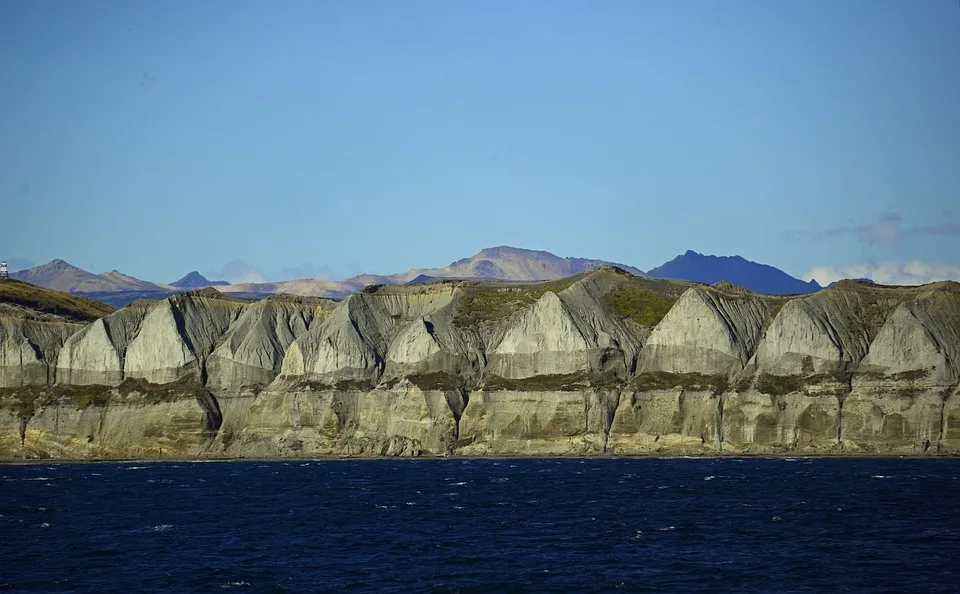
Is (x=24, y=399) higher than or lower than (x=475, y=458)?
higher

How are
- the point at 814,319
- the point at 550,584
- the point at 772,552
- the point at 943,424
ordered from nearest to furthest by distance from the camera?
the point at 550,584 < the point at 772,552 < the point at 943,424 < the point at 814,319

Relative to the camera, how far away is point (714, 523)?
7738cm

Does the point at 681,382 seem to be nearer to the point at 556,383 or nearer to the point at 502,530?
the point at 556,383

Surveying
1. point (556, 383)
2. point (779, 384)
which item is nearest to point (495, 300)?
point (556, 383)

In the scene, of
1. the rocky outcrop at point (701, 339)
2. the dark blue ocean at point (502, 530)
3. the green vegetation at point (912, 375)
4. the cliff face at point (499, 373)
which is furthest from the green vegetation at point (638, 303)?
the dark blue ocean at point (502, 530)

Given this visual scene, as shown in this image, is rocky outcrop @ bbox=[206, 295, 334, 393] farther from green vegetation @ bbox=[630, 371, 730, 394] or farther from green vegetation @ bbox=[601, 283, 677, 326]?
green vegetation @ bbox=[630, 371, 730, 394]

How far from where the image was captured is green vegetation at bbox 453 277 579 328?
152250mm

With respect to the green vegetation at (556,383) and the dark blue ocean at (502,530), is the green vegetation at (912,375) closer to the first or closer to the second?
the dark blue ocean at (502,530)

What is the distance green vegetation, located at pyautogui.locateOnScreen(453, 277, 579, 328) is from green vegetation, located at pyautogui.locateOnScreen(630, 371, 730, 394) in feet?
69.6

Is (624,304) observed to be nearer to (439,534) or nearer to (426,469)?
(426,469)

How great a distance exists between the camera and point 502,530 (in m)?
76.6

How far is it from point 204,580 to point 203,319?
10298cm

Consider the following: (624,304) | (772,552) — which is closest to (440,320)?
(624,304)

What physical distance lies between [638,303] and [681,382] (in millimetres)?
19096
